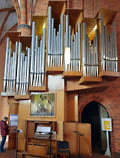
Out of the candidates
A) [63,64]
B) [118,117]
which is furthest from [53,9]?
[118,117]

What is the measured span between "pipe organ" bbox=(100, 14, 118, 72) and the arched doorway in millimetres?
2020

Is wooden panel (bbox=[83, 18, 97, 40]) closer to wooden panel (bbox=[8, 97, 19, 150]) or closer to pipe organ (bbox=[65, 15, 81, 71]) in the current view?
pipe organ (bbox=[65, 15, 81, 71])

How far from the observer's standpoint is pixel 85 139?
21.7 ft

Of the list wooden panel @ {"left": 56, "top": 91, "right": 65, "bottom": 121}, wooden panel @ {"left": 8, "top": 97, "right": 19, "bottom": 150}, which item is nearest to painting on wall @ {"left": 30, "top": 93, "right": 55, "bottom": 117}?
wooden panel @ {"left": 56, "top": 91, "right": 65, "bottom": 121}

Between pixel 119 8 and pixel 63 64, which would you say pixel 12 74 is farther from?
pixel 119 8

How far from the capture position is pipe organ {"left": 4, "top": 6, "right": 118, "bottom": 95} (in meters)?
6.25

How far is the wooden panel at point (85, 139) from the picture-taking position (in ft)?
21.4

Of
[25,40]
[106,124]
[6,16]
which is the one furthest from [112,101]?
[6,16]

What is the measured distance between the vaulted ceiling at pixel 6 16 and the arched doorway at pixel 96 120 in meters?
9.35

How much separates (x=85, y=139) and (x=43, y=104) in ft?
6.31

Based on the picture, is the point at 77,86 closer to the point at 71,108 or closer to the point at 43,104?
the point at 71,108

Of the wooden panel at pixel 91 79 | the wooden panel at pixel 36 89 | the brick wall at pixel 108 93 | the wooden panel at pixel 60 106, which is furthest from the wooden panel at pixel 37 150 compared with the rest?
the wooden panel at pixel 91 79

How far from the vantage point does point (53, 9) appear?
7.26 meters

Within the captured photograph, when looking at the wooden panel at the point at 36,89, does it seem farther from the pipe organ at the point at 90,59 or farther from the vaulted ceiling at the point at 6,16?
the vaulted ceiling at the point at 6,16
